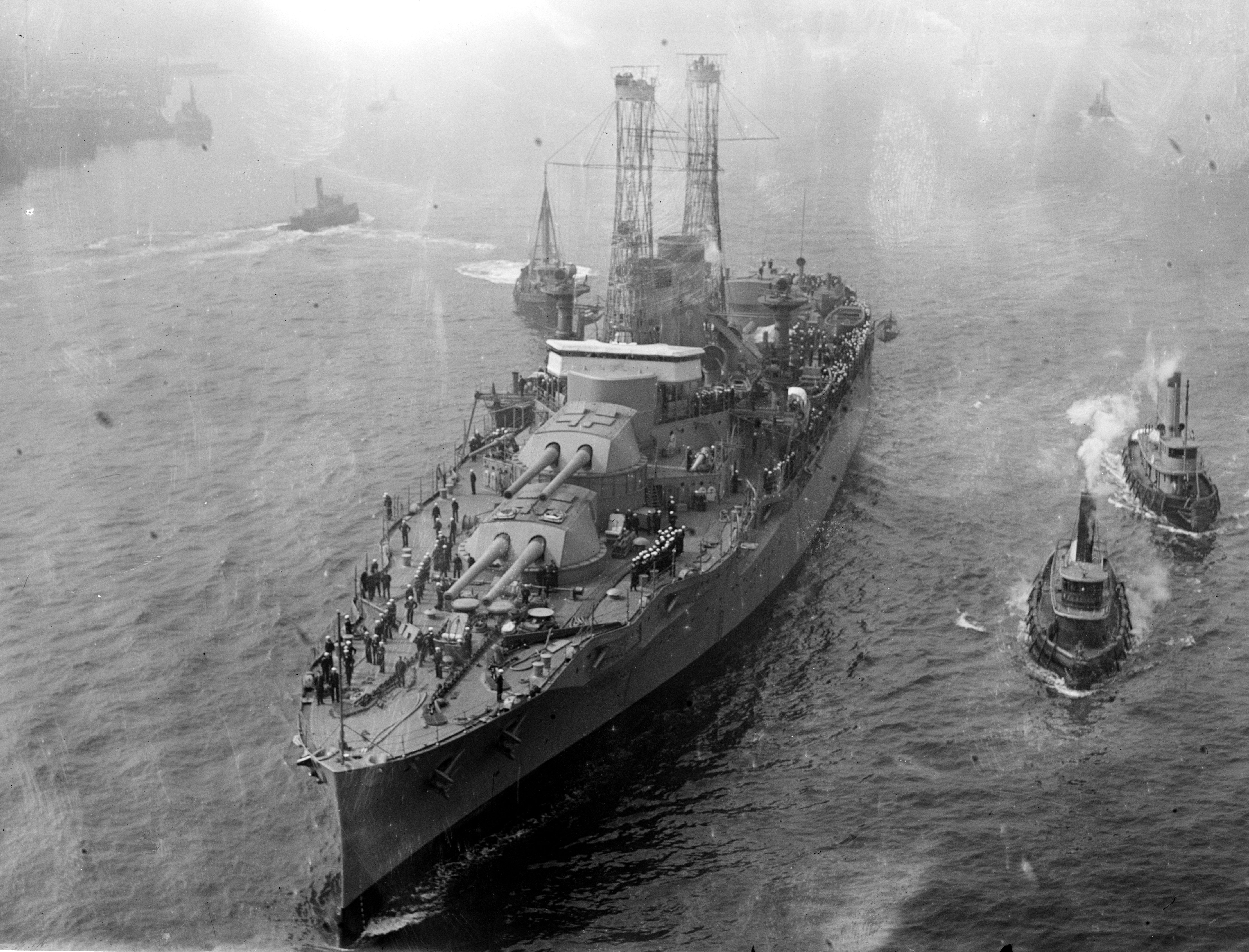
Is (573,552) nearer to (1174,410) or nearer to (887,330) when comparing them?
(1174,410)

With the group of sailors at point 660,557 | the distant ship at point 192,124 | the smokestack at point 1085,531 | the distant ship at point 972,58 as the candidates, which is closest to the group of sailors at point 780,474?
the group of sailors at point 660,557

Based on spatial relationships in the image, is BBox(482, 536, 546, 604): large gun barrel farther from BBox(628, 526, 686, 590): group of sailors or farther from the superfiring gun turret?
BBox(628, 526, 686, 590): group of sailors

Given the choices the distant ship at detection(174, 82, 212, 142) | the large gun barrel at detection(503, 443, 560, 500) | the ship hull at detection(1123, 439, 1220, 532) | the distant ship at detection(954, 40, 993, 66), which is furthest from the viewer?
the distant ship at detection(174, 82, 212, 142)

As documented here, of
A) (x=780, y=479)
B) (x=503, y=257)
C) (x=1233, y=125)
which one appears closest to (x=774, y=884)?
(x=780, y=479)

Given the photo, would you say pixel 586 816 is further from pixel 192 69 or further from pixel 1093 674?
pixel 192 69

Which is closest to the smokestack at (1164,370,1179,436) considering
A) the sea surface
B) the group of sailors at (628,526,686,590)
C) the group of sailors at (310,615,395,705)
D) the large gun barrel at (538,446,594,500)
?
the sea surface

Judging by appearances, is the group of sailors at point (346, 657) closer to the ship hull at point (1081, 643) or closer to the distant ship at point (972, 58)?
the ship hull at point (1081, 643)

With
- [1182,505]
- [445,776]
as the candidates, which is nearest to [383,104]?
[1182,505]
